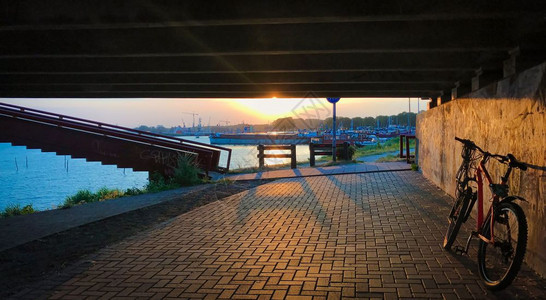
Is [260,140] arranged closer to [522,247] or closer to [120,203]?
[120,203]

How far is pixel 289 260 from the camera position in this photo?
5.63 m

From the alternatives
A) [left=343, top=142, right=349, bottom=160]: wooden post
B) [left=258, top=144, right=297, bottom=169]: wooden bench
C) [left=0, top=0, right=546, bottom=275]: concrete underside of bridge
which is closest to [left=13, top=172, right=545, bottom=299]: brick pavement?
[left=0, top=0, right=546, bottom=275]: concrete underside of bridge

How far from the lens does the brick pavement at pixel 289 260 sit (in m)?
4.57

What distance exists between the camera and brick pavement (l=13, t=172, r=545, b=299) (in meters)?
4.57

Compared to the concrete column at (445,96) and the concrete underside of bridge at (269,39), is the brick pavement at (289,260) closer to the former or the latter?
the concrete underside of bridge at (269,39)

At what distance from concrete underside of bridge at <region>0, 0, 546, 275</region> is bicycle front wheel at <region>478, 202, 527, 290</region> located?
0.59 meters

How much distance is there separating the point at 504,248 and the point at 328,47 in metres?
3.91

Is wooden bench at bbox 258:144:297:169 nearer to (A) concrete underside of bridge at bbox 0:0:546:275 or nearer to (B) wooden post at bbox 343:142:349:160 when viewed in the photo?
(B) wooden post at bbox 343:142:349:160

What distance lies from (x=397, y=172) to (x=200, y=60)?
1032 cm

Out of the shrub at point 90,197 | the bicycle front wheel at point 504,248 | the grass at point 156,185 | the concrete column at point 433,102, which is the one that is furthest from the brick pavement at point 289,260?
the concrete column at point 433,102

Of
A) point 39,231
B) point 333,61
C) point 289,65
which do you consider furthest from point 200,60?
point 39,231

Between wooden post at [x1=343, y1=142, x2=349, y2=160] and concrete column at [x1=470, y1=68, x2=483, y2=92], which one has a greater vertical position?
concrete column at [x1=470, y1=68, x2=483, y2=92]

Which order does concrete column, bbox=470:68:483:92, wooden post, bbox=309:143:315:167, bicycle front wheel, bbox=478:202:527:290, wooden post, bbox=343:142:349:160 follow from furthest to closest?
wooden post, bbox=343:142:349:160 < wooden post, bbox=309:143:315:167 < concrete column, bbox=470:68:483:92 < bicycle front wheel, bbox=478:202:527:290

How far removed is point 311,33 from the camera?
21.9 feet
